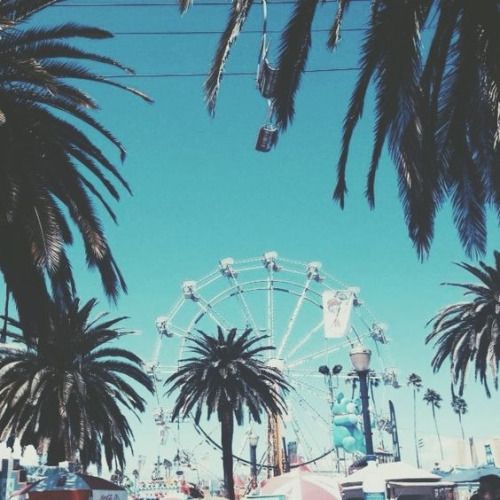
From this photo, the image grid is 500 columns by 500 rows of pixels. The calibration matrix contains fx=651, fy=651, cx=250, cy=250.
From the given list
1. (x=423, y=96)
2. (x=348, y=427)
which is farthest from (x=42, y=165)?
(x=348, y=427)

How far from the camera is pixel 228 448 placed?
101ft

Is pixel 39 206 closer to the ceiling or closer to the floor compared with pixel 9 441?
closer to the ceiling

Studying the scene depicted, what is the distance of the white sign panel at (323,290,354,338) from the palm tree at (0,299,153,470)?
24422 mm

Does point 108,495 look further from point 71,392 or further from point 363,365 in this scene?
point 363,365

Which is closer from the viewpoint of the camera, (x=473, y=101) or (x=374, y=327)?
(x=473, y=101)

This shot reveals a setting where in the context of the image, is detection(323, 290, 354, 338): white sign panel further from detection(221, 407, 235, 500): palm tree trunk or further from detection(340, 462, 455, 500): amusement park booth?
detection(340, 462, 455, 500): amusement park booth

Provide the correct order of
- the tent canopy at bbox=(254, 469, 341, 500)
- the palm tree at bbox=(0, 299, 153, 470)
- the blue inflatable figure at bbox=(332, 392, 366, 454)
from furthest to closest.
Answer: the blue inflatable figure at bbox=(332, 392, 366, 454) → the palm tree at bbox=(0, 299, 153, 470) → the tent canopy at bbox=(254, 469, 341, 500)

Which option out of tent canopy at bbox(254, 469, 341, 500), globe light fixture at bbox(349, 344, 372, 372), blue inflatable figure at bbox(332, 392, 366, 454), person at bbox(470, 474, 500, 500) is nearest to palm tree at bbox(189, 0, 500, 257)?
person at bbox(470, 474, 500, 500)

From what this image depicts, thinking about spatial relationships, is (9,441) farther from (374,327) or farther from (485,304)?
(374,327)

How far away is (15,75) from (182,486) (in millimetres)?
37471

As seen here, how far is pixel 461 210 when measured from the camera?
410 inches

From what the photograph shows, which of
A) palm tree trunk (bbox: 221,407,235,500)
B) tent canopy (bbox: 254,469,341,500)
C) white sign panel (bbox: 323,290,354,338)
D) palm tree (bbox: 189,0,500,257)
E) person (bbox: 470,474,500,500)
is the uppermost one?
white sign panel (bbox: 323,290,354,338)

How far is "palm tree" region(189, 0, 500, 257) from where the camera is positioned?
8.03m

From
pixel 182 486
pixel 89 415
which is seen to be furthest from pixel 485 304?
pixel 182 486
